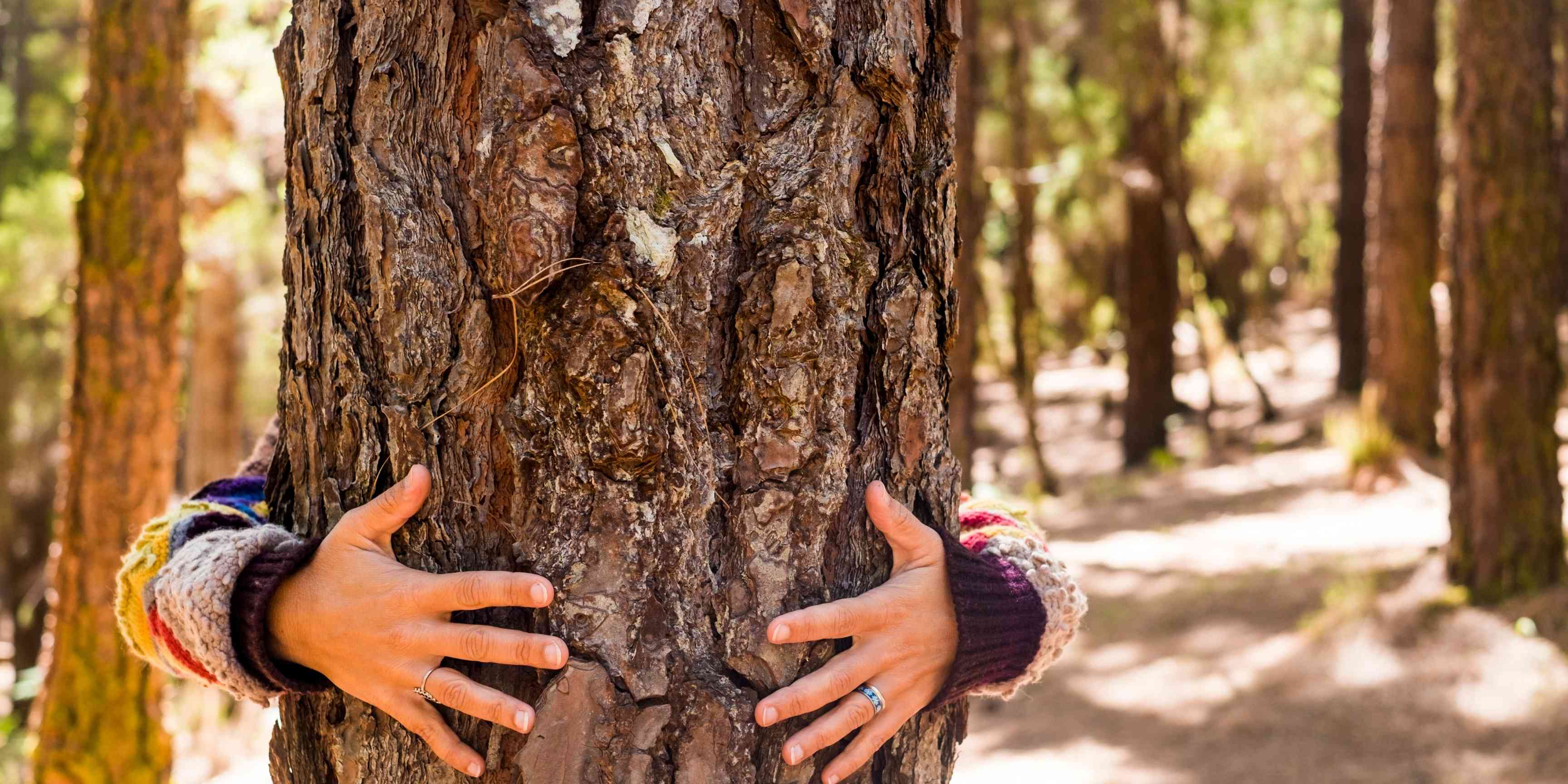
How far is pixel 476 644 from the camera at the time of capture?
54.1 inches

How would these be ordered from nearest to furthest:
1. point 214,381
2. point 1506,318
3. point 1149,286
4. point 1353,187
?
point 1506,318 < point 214,381 < point 1149,286 < point 1353,187

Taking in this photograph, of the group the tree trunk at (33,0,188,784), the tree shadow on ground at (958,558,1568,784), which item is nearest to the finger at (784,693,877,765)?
the tree trunk at (33,0,188,784)

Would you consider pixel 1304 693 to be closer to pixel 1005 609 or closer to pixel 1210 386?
pixel 1005 609

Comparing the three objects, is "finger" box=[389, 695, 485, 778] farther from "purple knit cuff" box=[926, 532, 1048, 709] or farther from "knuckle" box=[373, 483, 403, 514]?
"purple knit cuff" box=[926, 532, 1048, 709]

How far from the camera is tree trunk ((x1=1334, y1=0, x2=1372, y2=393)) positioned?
1341cm

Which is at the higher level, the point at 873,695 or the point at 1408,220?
the point at 1408,220

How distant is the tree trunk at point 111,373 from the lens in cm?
449

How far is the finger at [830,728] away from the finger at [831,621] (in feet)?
0.27

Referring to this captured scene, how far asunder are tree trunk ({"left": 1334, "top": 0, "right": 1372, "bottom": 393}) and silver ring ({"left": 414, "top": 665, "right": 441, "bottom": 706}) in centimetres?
1363

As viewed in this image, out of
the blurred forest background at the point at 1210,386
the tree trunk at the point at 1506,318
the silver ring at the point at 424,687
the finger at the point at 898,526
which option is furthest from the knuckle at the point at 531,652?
the tree trunk at the point at 1506,318

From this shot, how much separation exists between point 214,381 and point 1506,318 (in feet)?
28.2

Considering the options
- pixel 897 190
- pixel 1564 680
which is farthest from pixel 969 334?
pixel 897 190

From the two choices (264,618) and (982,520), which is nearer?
(264,618)

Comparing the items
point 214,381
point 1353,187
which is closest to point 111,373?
point 214,381
